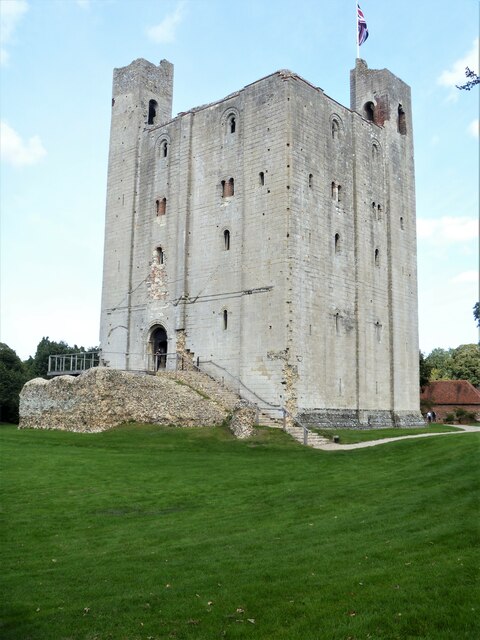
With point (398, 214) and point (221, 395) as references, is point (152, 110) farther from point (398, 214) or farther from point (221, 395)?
point (221, 395)

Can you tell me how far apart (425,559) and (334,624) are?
2.69 m

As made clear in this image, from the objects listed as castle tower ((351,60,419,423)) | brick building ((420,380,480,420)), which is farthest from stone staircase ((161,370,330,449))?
brick building ((420,380,480,420))

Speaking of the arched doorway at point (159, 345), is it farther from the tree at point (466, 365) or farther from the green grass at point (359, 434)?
the tree at point (466, 365)

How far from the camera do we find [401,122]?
43594 mm

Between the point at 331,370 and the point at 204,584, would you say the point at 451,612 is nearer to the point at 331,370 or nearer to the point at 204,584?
the point at 204,584

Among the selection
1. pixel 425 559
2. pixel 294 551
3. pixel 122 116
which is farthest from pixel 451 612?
pixel 122 116

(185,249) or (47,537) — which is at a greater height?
(185,249)

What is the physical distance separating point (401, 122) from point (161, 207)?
56.4ft

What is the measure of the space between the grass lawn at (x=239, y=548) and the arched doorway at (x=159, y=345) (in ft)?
56.2

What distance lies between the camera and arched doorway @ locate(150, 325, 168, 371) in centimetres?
3878

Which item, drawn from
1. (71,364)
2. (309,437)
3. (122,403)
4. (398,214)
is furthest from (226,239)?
(71,364)

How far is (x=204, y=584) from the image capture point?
879 centimetres

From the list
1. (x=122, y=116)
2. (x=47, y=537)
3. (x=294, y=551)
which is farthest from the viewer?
(x=122, y=116)

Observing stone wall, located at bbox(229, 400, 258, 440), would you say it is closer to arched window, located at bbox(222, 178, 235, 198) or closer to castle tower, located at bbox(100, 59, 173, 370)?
arched window, located at bbox(222, 178, 235, 198)
